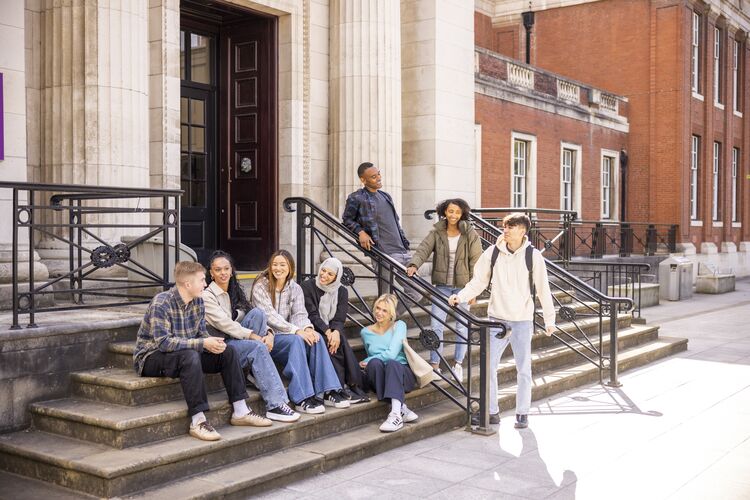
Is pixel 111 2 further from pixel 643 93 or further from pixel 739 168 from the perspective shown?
pixel 739 168

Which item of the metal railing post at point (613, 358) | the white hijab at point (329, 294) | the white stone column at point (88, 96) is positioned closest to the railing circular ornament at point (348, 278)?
the white hijab at point (329, 294)

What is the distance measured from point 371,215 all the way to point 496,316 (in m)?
1.70

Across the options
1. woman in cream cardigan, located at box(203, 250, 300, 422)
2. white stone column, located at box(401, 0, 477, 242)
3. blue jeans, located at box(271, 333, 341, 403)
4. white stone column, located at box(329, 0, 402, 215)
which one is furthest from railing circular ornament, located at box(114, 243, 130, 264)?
white stone column, located at box(401, 0, 477, 242)

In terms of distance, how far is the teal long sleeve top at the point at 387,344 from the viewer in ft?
23.8

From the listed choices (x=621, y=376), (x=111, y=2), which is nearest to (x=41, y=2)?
(x=111, y=2)

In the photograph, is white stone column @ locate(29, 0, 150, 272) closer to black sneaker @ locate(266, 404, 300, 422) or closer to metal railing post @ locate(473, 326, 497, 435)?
black sneaker @ locate(266, 404, 300, 422)

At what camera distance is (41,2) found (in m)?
8.59

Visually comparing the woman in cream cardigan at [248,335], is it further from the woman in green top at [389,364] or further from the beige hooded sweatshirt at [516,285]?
the beige hooded sweatshirt at [516,285]

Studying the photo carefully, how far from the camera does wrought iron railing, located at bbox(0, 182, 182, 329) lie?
7.04 metres

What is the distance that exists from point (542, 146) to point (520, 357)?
1688 cm

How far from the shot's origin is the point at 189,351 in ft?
19.4

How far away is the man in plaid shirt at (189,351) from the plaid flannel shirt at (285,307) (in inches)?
31.3

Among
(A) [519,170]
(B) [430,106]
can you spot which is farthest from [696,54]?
(B) [430,106]

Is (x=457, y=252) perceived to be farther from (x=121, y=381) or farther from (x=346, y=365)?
(x=121, y=381)
